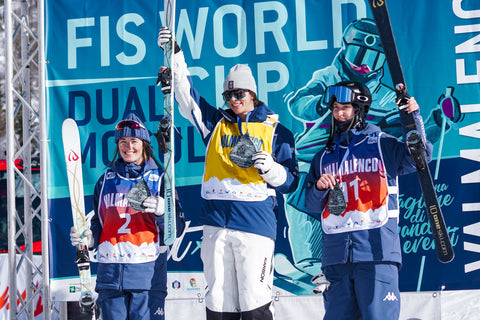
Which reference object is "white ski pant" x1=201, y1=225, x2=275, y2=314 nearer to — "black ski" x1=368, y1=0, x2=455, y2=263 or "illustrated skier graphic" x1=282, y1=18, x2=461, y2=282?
"black ski" x1=368, y1=0, x2=455, y2=263

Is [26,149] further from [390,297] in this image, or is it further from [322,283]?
[390,297]

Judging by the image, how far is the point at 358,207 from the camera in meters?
3.54

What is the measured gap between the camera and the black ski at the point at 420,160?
11.3 feet

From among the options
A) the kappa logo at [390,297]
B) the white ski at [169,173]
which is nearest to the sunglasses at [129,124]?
the white ski at [169,173]

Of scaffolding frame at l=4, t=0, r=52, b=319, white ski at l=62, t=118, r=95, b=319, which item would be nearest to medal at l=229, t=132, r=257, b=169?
white ski at l=62, t=118, r=95, b=319

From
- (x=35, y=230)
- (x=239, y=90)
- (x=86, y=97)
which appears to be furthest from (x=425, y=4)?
(x=35, y=230)

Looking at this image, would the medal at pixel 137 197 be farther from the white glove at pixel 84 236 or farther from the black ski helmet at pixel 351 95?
the black ski helmet at pixel 351 95

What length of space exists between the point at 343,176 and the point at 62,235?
2.59m

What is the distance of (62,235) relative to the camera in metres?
5.20

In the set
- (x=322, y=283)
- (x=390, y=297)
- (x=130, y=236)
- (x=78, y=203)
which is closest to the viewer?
(x=390, y=297)

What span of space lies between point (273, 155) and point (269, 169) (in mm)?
258

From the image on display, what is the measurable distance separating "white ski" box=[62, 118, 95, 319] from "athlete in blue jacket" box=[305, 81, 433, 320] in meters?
1.54

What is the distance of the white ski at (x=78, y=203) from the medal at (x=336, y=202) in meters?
1.62

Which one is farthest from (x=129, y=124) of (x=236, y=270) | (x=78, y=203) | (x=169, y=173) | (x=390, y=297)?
(x=390, y=297)
